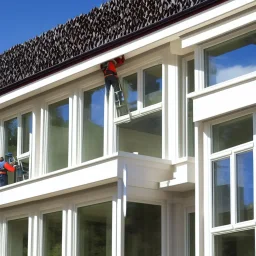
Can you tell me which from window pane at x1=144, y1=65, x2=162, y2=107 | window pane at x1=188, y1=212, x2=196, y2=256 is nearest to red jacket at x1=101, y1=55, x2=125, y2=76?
window pane at x1=144, y1=65, x2=162, y2=107

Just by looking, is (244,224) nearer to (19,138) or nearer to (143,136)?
(143,136)

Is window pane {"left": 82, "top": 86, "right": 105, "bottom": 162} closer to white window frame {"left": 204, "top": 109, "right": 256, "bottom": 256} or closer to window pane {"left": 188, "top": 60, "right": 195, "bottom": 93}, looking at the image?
window pane {"left": 188, "top": 60, "right": 195, "bottom": 93}

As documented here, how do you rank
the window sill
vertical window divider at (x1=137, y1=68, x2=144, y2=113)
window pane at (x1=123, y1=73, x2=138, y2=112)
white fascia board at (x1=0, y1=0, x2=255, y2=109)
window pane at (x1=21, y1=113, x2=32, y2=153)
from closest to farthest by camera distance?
white fascia board at (x1=0, y1=0, x2=255, y2=109)
the window sill
vertical window divider at (x1=137, y1=68, x2=144, y2=113)
window pane at (x1=123, y1=73, x2=138, y2=112)
window pane at (x1=21, y1=113, x2=32, y2=153)

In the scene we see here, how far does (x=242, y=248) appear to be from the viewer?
15.1 metres

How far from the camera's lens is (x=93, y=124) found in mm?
Answer: 20016

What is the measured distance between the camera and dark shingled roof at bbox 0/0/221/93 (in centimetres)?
1820

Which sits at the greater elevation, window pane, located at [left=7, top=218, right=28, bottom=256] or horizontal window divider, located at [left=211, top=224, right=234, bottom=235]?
window pane, located at [left=7, top=218, right=28, bottom=256]

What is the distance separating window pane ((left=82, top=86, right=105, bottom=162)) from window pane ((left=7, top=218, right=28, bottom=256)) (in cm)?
235

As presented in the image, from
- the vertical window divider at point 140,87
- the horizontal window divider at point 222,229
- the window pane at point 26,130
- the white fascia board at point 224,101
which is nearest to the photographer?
the horizontal window divider at point 222,229

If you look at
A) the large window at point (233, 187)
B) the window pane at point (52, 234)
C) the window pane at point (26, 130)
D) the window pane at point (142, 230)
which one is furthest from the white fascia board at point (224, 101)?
the window pane at point (26, 130)

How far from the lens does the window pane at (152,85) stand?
61.2 ft

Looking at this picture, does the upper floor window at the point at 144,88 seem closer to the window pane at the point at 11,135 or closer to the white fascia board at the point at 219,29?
the white fascia board at the point at 219,29

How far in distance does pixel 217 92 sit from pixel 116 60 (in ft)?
12.2

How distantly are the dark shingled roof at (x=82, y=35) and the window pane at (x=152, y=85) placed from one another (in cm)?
98
